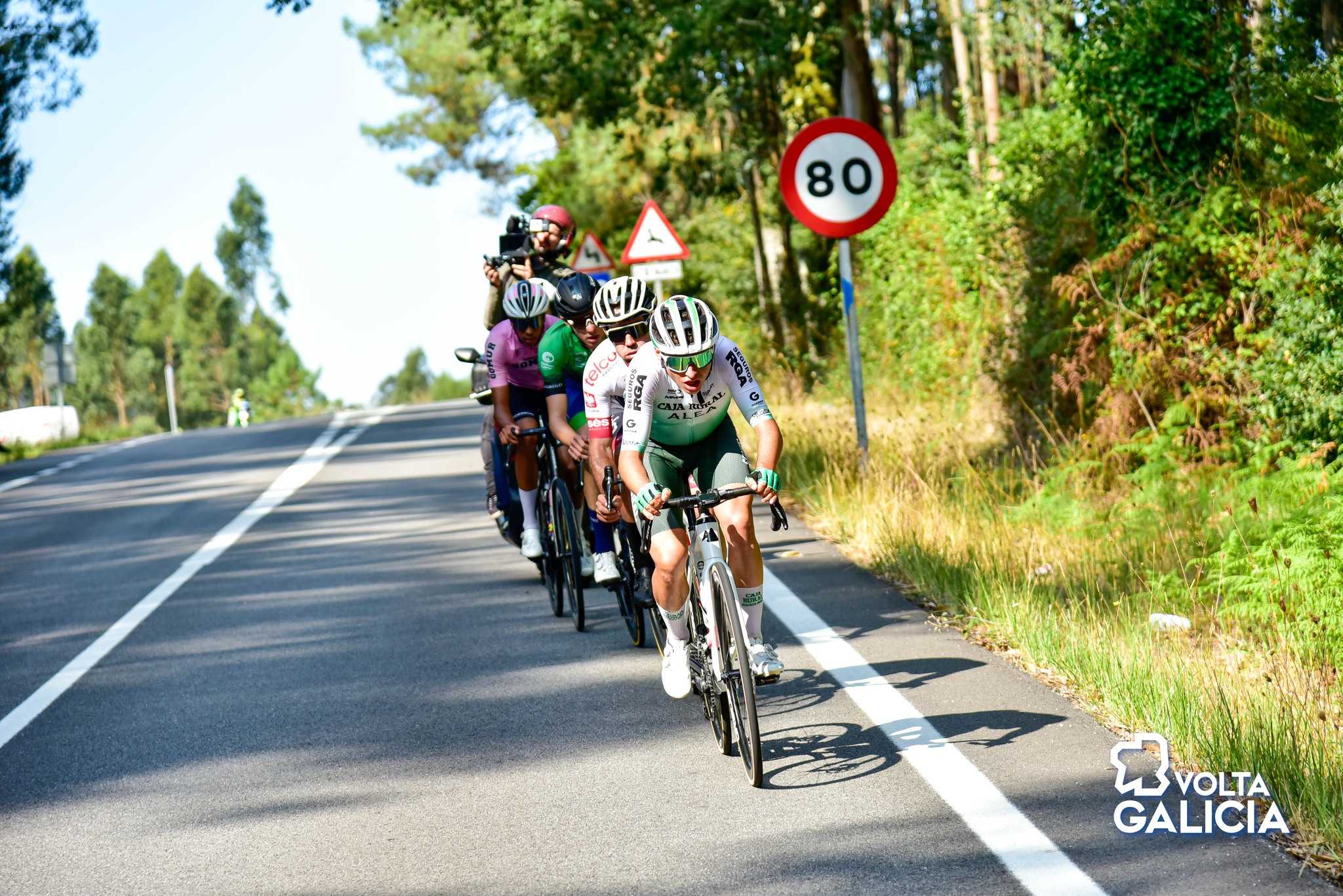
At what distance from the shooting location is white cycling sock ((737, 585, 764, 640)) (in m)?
6.13

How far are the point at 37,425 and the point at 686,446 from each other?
35515mm

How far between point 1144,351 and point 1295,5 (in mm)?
3477

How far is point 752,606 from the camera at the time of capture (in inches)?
243

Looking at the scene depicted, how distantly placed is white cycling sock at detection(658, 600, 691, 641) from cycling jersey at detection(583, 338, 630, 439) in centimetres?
129

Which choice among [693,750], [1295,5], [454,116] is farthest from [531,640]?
[454,116]

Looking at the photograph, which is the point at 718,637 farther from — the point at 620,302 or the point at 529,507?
the point at 529,507

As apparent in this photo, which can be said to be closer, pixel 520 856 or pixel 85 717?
pixel 520 856

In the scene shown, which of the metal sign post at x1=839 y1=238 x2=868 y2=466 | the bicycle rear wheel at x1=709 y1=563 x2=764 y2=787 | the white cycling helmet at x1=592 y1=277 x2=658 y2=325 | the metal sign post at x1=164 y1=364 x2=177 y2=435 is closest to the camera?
the bicycle rear wheel at x1=709 y1=563 x2=764 y2=787

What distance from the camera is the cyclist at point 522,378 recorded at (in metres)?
9.05

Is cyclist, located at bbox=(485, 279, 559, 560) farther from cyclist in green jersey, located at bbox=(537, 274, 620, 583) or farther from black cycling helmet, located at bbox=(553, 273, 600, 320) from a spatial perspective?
black cycling helmet, located at bbox=(553, 273, 600, 320)

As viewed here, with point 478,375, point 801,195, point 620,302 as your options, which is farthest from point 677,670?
point 801,195

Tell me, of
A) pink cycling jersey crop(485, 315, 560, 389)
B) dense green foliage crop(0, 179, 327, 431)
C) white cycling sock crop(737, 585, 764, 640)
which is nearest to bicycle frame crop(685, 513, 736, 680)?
white cycling sock crop(737, 585, 764, 640)

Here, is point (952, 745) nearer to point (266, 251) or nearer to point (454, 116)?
point (454, 116)

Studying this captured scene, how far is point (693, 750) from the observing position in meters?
6.15
